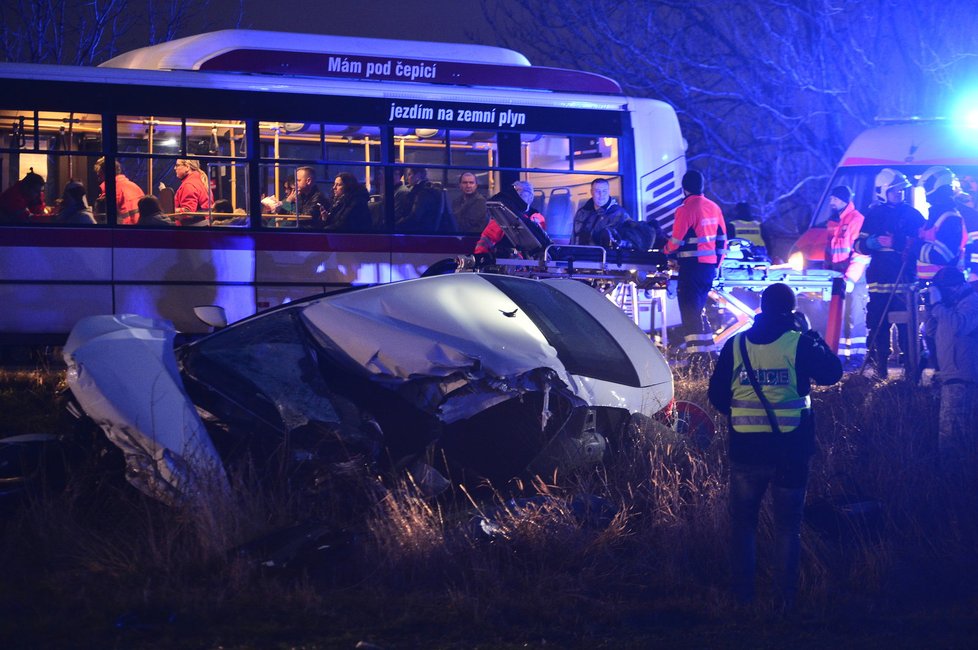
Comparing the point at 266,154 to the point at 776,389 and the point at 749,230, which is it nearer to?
the point at 776,389

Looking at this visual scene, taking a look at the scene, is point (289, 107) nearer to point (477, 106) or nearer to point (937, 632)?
point (477, 106)

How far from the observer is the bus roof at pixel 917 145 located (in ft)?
51.3

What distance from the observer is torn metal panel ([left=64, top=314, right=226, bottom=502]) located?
5.71m

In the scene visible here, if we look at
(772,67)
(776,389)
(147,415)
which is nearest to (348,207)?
(147,415)

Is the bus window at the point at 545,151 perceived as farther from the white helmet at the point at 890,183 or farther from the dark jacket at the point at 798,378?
the dark jacket at the point at 798,378

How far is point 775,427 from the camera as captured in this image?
219 inches

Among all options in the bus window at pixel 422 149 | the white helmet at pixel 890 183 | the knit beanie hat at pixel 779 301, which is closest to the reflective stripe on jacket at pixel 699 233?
the white helmet at pixel 890 183

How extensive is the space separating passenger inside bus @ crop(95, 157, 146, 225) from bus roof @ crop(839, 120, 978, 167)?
9.75 m

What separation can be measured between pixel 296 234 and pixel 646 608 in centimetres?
778

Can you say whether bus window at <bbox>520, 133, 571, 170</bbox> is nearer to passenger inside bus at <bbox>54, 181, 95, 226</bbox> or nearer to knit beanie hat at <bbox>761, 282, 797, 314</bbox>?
passenger inside bus at <bbox>54, 181, 95, 226</bbox>

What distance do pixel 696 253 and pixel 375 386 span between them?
232 inches

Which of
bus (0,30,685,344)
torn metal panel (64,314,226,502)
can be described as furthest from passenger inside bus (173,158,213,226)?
torn metal panel (64,314,226,502)

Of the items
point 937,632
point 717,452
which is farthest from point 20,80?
point 937,632

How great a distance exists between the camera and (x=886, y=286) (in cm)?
1171
